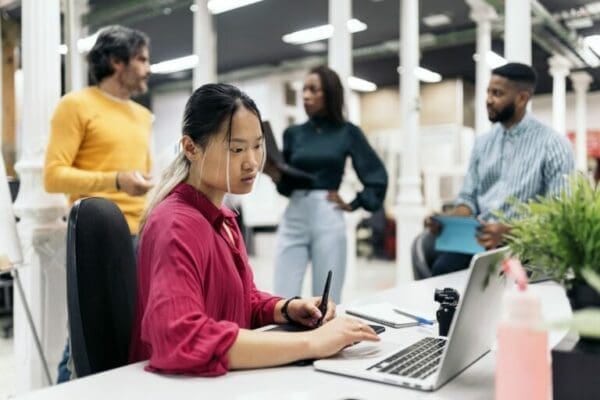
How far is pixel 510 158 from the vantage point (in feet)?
8.04

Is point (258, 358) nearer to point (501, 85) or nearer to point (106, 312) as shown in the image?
point (106, 312)

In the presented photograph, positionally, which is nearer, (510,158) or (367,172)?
(510,158)

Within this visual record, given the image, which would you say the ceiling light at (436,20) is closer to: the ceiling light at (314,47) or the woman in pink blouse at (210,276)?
the ceiling light at (314,47)

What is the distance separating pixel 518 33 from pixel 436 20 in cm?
417

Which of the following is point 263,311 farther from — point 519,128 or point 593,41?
point 593,41

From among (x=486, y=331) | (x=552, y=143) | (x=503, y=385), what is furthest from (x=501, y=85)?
(x=503, y=385)

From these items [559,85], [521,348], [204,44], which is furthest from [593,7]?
[521,348]

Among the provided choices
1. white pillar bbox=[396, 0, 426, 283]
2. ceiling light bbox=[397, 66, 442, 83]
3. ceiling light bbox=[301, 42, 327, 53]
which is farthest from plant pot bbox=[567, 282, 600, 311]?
ceiling light bbox=[397, 66, 442, 83]

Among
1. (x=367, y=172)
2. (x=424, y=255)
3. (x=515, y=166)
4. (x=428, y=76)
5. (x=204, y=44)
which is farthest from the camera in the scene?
(x=428, y=76)

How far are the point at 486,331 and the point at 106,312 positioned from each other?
70 cm

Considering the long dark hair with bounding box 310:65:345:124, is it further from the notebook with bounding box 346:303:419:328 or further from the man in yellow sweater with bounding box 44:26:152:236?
the notebook with bounding box 346:303:419:328

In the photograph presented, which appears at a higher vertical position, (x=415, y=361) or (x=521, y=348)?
(x=521, y=348)

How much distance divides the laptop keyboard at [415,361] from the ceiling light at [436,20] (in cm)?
669

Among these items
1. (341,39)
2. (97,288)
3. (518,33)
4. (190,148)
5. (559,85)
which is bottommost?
(97,288)
